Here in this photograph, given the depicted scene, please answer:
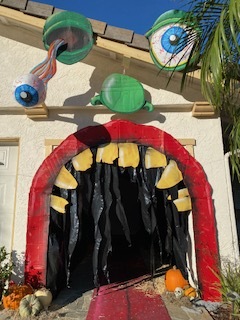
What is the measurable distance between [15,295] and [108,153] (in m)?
2.72

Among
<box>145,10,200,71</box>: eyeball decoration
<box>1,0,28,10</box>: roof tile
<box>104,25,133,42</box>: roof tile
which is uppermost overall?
<box>1,0,28,10</box>: roof tile

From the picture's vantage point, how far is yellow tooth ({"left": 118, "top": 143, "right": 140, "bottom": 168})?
5.58 m

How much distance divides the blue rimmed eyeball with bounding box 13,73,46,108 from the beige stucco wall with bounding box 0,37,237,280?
1.05 m

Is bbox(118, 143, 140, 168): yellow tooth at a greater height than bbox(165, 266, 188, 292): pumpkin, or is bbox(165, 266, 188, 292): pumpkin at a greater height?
bbox(118, 143, 140, 168): yellow tooth

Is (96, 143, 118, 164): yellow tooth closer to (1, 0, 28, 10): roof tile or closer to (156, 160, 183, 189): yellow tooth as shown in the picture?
(156, 160, 183, 189): yellow tooth

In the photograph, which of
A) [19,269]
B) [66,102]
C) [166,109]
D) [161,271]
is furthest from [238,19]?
[161,271]

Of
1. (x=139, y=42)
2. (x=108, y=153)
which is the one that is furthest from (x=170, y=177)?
(x=139, y=42)

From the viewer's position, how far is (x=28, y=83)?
4.84 metres

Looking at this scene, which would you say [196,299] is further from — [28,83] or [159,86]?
[28,83]

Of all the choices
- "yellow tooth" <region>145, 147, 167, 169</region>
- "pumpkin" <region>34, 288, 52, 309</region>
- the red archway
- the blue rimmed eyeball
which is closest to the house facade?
the red archway

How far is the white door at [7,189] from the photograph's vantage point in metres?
5.79

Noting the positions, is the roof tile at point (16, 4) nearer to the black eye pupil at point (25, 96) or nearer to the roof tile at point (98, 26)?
the roof tile at point (98, 26)

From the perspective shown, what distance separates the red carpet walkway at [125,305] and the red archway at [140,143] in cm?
91

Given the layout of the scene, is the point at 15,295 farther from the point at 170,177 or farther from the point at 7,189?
the point at 170,177
